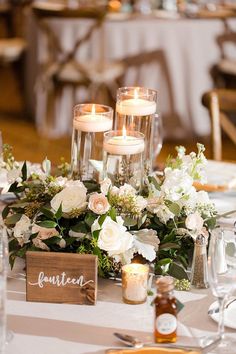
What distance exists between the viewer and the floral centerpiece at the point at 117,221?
1.74 m

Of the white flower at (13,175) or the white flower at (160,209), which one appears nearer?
the white flower at (160,209)

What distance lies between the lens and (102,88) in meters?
5.69

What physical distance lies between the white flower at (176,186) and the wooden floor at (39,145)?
3.52m

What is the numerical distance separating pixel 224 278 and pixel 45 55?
448 centimetres

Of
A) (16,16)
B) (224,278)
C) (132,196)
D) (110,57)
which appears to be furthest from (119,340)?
(16,16)

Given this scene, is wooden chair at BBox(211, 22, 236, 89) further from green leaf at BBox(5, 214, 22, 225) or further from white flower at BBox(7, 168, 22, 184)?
green leaf at BBox(5, 214, 22, 225)

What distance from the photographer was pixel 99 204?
5.72 feet

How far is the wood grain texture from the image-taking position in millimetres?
1653

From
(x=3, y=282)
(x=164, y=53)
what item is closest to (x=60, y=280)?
(x=3, y=282)

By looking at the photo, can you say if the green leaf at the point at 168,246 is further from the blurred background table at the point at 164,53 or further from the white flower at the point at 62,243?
the blurred background table at the point at 164,53

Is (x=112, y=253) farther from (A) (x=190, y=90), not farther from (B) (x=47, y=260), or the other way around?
(A) (x=190, y=90)

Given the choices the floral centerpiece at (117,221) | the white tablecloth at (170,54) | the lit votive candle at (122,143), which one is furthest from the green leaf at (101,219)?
the white tablecloth at (170,54)

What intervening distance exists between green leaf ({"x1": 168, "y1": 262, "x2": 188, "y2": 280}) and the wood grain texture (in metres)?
0.20

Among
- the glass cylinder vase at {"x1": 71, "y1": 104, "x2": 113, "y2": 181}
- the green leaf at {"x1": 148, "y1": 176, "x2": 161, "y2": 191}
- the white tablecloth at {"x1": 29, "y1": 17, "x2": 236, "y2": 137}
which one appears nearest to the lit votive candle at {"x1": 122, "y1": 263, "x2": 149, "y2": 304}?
the green leaf at {"x1": 148, "y1": 176, "x2": 161, "y2": 191}
